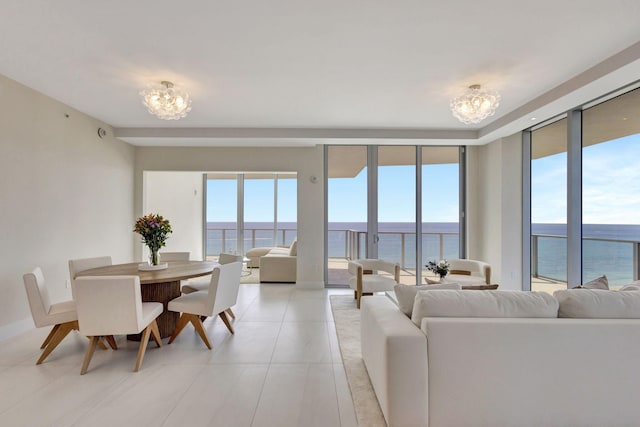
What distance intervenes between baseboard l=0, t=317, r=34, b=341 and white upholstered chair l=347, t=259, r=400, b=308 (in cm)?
394

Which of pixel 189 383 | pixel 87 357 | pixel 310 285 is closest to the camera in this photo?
pixel 189 383

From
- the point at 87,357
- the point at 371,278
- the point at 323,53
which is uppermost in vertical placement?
the point at 323,53

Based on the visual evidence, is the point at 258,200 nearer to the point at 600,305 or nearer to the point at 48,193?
the point at 48,193

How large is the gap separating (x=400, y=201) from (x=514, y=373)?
4.37 metres

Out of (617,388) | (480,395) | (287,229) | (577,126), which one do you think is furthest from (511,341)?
(287,229)

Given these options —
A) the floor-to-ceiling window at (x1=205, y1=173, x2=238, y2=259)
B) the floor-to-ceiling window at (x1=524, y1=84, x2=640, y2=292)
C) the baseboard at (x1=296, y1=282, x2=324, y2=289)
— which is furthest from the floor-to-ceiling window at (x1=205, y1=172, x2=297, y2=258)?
the floor-to-ceiling window at (x1=524, y1=84, x2=640, y2=292)

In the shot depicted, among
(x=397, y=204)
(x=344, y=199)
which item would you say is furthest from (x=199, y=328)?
(x=397, y=204)

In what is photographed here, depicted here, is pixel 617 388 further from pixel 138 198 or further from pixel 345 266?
pixel 138 198

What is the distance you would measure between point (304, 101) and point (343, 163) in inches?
88.1

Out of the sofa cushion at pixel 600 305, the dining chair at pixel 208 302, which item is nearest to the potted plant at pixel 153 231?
the dining chair at pixel 208 302

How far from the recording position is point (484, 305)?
188 cm

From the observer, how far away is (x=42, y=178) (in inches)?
148

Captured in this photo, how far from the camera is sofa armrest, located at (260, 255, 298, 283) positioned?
6184 mm

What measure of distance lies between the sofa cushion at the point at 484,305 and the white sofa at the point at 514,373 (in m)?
0.09
